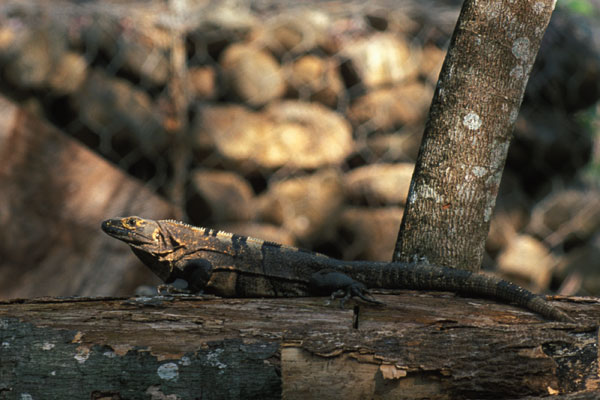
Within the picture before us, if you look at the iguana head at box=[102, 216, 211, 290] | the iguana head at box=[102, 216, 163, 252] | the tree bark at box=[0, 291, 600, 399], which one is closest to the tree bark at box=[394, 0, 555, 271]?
the tree bark at box=[0, 291, 600, 399]

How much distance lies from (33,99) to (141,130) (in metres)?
0.99

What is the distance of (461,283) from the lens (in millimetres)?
2865

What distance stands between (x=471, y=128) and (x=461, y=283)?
0.71 meters

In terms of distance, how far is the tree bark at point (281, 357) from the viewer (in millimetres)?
2264

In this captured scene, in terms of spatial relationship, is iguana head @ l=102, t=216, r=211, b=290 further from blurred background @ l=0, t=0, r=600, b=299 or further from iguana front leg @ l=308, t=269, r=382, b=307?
blurred background @ l=0, t=0, r=600, b=299

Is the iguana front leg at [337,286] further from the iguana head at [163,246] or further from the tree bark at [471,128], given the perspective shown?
the iguana head at [163,246]

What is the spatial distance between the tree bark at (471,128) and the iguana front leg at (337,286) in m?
0.36

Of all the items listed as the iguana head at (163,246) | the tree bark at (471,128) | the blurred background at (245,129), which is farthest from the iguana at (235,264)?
the blurred background at (245,129)

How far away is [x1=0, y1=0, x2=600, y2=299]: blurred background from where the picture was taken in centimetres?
562

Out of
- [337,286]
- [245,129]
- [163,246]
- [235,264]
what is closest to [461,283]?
[337,286]

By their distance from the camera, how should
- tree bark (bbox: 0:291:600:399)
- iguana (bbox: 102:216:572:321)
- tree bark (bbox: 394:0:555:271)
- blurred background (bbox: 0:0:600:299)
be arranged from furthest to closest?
blurred background (bbox: 0:0:600:299) → iguana (bbox: 102:216:572:321) → tree bark (bbox: 394:0:555:271) → tree bark (bbox: 0:291:600:399)

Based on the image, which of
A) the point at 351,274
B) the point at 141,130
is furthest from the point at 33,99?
the point at 351,274

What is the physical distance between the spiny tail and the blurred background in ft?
10.6

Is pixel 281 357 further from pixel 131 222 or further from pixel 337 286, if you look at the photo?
pixel 131 222
